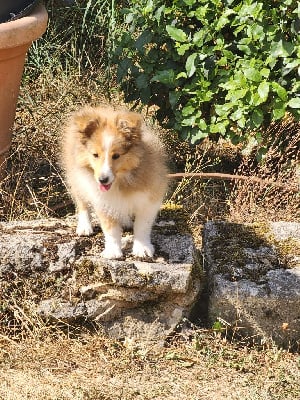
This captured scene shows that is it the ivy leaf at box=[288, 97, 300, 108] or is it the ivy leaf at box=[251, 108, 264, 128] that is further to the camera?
the ivy leaf at box=[251, 108, 264, 128]

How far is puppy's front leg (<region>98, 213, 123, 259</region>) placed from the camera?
4.16 meters

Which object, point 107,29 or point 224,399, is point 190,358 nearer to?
point 224,399

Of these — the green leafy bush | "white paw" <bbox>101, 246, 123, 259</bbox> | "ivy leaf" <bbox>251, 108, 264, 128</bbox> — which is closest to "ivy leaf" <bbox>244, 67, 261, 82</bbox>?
the green leafy bush

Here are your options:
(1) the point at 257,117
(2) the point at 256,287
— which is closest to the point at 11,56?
(1) the point at 257,117

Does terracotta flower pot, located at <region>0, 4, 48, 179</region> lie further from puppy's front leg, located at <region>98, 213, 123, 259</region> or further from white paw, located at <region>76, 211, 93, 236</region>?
puppy's front leg, located at <region>98, 213, 123, 259</region>

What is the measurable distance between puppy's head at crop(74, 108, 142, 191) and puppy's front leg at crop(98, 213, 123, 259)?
0.80 ft

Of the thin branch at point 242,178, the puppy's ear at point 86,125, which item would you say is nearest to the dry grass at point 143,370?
the puppy's ear at point 86,125

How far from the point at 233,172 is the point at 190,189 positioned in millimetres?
664

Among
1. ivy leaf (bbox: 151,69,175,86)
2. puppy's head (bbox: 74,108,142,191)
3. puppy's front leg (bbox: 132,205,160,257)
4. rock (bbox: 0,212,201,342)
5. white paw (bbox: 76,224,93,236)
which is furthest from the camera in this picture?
ivy leaf (bbox: 151,69,175,86)

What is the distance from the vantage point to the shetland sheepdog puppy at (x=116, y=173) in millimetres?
3928

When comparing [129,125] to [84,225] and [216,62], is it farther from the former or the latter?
[216,62]

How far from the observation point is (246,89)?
5.23 metres

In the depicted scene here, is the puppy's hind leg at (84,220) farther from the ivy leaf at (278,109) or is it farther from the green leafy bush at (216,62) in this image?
the ivy leaf at (278,109)

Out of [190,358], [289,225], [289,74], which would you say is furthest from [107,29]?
[190,358]
